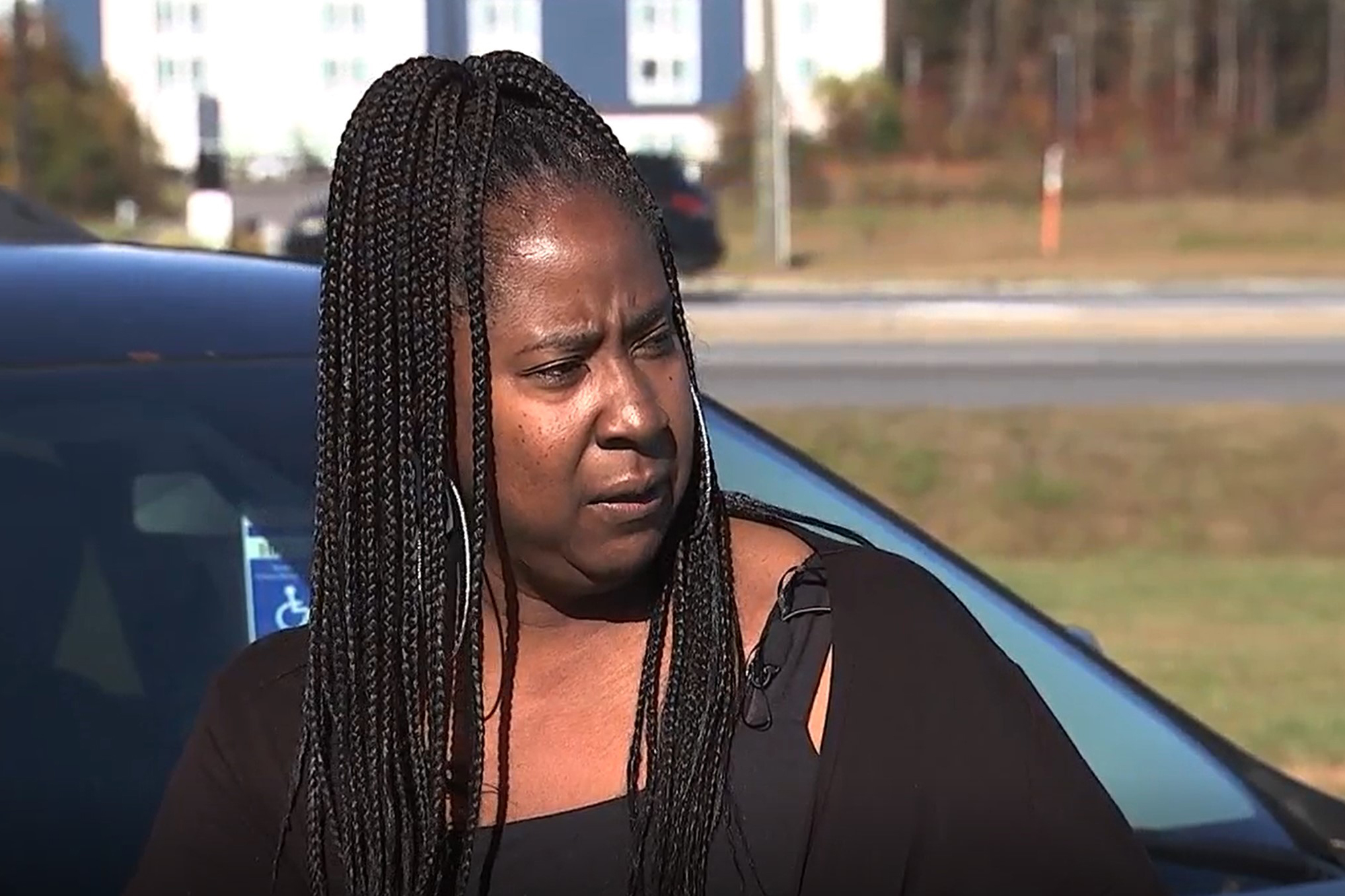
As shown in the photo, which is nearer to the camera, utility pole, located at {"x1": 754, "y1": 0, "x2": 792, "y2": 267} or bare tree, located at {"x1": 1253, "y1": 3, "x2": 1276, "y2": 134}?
utility pole, located at {"x1": 754, "y1": 0, "x2": 792, "y2": 267}

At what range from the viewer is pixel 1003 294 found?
82.3 feet

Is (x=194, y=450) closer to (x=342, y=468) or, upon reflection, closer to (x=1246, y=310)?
(x=342, y=468)

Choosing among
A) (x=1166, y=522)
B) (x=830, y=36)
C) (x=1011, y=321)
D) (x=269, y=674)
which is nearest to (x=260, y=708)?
(x=269, y=674)

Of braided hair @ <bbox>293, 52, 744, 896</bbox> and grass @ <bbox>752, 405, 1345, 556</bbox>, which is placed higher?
braided hair @ <bbox>293, 52, 744, 896</bbox>

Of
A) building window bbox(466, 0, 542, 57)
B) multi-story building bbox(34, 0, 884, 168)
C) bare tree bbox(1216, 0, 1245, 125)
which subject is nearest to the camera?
multi-story building bbox(34, 0, 884, 168)

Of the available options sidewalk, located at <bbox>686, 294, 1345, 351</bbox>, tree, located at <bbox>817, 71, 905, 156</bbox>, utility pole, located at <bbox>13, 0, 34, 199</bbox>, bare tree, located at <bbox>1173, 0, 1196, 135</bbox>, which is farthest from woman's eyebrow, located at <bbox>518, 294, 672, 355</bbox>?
bare tree, located at <bbox>1173, 0, 1196, 135</bbox>

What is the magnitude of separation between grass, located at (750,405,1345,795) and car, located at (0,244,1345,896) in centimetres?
352

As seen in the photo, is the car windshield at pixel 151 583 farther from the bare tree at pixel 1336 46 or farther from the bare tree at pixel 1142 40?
the bare tree at pixel 1142 40

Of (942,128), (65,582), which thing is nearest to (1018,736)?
(65,582)

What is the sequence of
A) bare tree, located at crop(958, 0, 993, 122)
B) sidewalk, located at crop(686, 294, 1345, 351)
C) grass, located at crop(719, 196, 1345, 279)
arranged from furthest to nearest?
bare tree, located at crop(958, 0, 993, 122)
grass, located at crop(719, 196, 1345, 279)
sidewalk, located at crop(686, 294, 1345, 351)

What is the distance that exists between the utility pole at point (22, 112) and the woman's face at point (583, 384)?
32141 mm

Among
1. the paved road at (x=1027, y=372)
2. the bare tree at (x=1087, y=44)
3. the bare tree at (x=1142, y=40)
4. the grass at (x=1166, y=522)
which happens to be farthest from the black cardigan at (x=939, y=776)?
the bare tree at (x=1142, y=40)

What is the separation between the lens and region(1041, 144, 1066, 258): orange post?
3378cm

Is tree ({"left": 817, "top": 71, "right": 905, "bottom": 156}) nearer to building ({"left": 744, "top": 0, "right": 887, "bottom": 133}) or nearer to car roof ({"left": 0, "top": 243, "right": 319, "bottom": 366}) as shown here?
building ({"left": 744, "top": 0, "right": 887, "bottom": 133})
